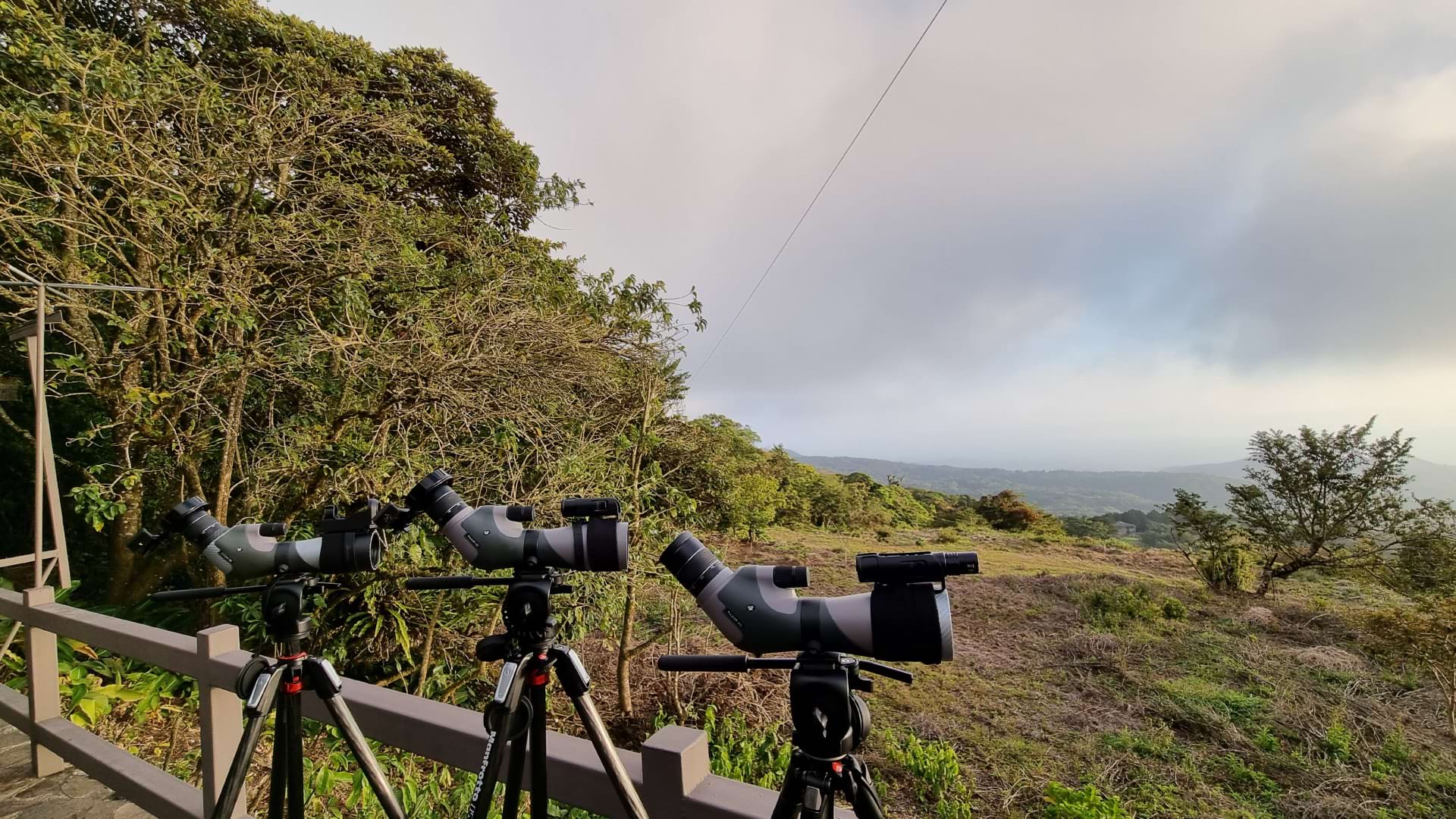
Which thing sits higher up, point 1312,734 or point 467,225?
point 467,225

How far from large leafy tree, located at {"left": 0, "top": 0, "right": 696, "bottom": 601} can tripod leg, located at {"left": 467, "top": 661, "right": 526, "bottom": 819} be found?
2.47 meters

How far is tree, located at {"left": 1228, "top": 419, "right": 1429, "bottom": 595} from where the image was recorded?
21.7 feet

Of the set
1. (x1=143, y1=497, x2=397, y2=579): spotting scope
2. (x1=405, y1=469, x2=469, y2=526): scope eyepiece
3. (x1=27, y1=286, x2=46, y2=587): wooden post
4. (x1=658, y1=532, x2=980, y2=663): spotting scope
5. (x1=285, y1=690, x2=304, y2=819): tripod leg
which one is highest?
(x1=27, y1=286, x2=46, y2=587): wooden post

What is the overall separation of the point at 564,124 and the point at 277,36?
277cm

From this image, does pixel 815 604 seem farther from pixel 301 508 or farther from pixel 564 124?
pixel 564 124

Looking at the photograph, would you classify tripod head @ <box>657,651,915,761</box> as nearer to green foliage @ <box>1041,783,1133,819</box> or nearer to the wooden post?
the wooden post

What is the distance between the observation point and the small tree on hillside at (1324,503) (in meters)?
6.59

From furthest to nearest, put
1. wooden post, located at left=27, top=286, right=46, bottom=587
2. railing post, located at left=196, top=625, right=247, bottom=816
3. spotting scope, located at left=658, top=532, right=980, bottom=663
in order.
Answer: wooden post, located at left=27, top=286, right=46, bottom=587, railing post, located at left=196, top=625, right=247, bottom=816, spotting scope, located at left=658, top=532, right=980, bottom=663

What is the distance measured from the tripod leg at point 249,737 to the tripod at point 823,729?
2.90 feet

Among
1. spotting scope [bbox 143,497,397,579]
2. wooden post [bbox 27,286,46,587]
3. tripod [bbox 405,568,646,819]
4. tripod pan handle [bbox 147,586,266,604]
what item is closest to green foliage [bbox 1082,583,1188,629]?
tripod [bbox 405,568,646,819]

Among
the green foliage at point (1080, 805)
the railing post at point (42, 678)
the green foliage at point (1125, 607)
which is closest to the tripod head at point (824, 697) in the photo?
the railing post at point (42, 678)

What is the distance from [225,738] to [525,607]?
1.13 m

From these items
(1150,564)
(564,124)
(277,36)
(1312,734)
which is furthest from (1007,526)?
(277,36)

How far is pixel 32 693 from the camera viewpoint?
1825 millimetres
